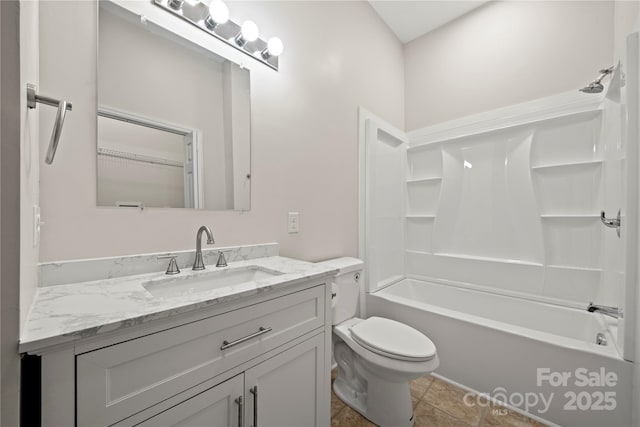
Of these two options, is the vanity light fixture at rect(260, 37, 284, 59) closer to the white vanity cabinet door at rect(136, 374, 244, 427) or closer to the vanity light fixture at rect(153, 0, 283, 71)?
the vanity light fixture at rect(153, 0, 283, 71)

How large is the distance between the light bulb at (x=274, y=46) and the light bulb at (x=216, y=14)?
0.84 feet

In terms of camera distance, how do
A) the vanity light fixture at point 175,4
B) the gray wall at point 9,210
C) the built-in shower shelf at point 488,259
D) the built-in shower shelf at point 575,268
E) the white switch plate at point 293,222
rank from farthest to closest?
1. the built-in shower shelf at point 488,259
2. the built-in shower shelf at point 575,268
3. the white switch plate at point 293,222
4. the vanity light fixture at point 175,4
5. the gray wall at point 9,210

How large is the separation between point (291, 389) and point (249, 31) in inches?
63.8

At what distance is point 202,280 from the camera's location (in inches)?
41.6

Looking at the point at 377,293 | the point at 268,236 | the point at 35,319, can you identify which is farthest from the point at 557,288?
the point at 35,319

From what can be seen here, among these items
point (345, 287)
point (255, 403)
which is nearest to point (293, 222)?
point (345, 287)

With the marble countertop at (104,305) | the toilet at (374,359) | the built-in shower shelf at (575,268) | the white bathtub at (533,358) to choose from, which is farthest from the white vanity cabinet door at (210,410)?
the built-in shower shelf at (575,268)

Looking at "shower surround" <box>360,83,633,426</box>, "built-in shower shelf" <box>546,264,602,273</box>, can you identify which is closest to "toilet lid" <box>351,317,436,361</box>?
"shower surround" <box>360,83,633,426</box>

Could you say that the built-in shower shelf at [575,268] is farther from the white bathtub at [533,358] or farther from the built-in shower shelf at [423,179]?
the built-in shower shelf at [423,179]

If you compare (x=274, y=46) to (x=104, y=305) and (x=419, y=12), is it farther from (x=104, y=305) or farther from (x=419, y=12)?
(x=419, y=12)

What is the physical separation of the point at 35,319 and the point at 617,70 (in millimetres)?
2525

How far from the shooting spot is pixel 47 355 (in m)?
0.48

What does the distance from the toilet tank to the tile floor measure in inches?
18.7

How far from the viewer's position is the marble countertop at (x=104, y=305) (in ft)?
1.63
